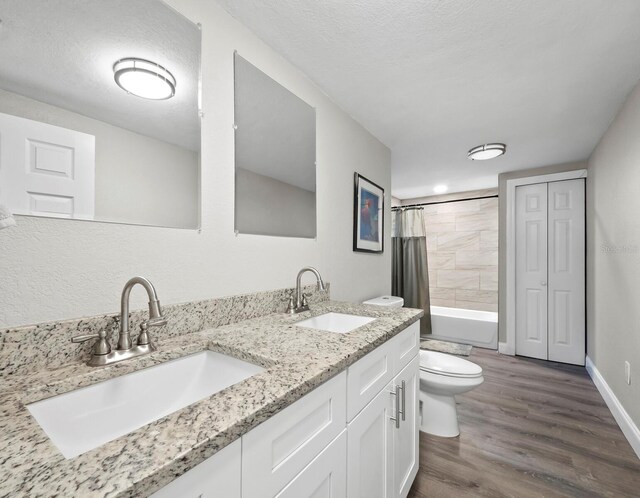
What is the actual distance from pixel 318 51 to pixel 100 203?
1.25 metres

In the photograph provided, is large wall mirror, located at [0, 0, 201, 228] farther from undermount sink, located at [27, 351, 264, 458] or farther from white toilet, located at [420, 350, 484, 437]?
white toilet, located at [420, 350, 484, 437]

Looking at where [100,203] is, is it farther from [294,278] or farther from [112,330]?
[294,278]

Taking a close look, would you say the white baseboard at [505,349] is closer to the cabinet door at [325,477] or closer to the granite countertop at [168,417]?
the granite countertop at [168,417]

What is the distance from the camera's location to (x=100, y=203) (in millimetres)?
851

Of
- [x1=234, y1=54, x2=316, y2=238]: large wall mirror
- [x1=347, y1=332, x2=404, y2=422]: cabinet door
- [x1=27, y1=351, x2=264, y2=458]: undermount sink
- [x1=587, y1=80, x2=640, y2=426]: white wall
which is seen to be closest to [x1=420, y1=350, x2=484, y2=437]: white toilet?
[x1=347, y1=332, x2=404, y2=422]: cabinet door

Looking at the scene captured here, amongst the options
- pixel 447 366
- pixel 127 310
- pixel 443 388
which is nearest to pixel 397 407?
pixel 443 388

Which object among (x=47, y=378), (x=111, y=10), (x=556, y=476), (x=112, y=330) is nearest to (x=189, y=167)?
(x=111, y=10)

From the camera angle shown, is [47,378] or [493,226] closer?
[47,378]

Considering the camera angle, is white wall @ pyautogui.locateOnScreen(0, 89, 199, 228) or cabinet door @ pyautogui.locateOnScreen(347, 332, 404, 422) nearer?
white wall @ pyautogui.locateOnScreen(0, 89, 199, 228)

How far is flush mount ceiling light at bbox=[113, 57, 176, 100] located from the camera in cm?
92

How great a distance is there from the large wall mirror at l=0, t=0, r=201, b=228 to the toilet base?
6.16ft

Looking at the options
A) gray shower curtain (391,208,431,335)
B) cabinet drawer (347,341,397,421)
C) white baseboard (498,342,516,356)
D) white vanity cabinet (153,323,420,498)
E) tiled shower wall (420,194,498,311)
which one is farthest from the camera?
tiled shower wall (420,194,498,311)

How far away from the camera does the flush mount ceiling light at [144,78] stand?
3.01ft

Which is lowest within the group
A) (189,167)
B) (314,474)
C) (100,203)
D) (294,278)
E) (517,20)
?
(314,474)
